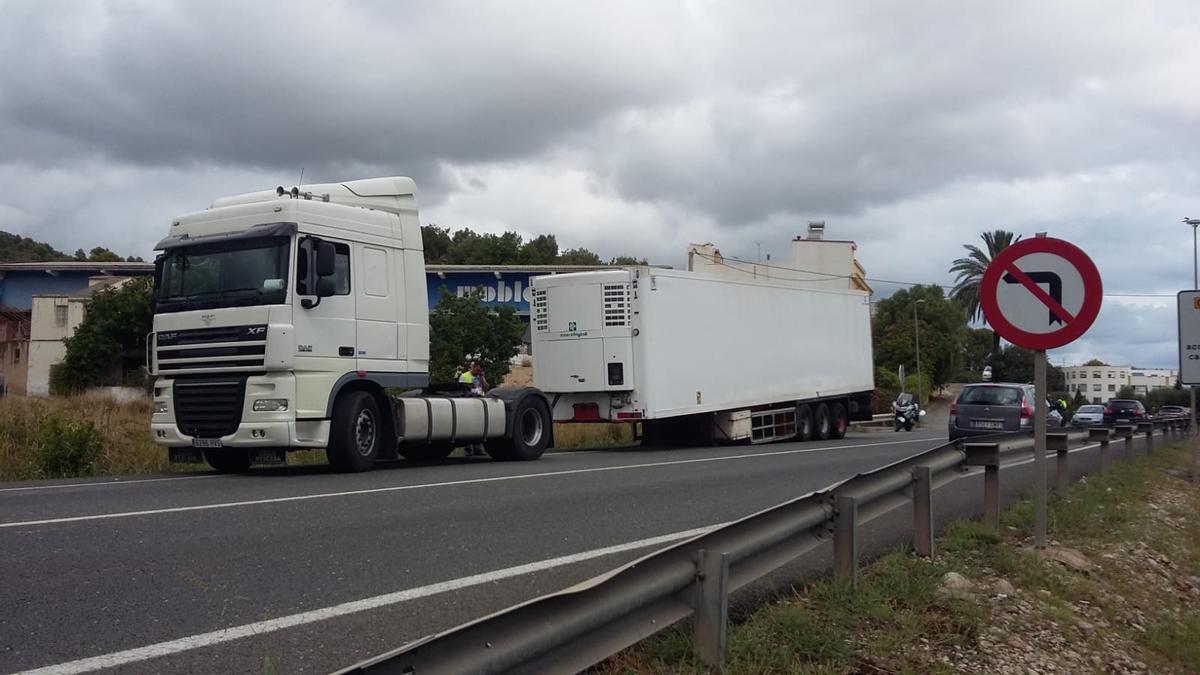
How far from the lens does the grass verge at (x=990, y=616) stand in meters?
4.69

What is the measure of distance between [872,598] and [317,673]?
2.91 meters

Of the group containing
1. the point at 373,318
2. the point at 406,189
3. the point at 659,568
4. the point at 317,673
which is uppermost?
the point at 406,189

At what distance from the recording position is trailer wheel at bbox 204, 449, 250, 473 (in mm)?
13172

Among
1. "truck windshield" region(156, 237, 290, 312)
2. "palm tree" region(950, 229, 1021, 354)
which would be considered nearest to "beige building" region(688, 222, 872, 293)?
"palm tree" region(950, 229, 1021, 354)

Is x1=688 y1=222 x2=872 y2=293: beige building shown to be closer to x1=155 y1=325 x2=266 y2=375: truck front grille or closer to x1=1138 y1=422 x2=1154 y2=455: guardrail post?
x1=1138 y1=422 x2=1154 y2=455: guardrail post

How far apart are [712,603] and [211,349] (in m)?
9.26

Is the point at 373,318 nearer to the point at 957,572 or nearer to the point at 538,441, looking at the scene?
the point at 538,441

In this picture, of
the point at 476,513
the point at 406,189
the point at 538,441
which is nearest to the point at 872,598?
the point at 476,513

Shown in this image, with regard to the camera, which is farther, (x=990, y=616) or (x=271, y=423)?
(x=271, y=423)

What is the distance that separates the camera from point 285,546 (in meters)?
7.23

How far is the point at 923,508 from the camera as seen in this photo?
6738mm

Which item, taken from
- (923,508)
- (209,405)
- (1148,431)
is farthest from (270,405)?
(1148,431)

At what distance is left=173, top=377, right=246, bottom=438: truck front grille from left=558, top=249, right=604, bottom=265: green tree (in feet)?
211

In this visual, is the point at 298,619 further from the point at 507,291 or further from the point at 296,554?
the point at 507,291
